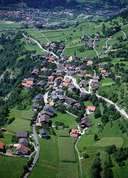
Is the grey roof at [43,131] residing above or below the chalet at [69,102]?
below

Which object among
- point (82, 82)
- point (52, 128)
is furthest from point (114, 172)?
point (82, 82)

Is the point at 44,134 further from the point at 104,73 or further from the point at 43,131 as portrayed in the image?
the point at 104,73

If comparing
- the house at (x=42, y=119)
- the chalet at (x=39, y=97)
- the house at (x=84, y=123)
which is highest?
the chalet at (x=39, y=97)

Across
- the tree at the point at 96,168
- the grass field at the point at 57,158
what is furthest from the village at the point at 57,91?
the tree at the point at 96,168

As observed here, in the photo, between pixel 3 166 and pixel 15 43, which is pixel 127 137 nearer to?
pixel 3 166

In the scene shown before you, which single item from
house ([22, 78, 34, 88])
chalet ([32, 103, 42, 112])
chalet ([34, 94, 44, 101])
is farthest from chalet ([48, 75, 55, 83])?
chalet ([32, 103, 42, 112])

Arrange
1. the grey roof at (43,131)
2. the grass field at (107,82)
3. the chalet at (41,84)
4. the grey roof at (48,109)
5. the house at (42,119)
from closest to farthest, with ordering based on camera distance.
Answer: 1. the grey roof at (43,131)
2. the house at (42,119)
3. the grey roof at (48,109)
4. the grass field at (107,82)
5. the chalet at (41,84)

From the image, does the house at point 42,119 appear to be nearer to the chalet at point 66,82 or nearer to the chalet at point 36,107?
the chalet at point 36,107

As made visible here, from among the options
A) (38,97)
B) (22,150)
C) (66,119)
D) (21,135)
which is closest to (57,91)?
(38,97)
